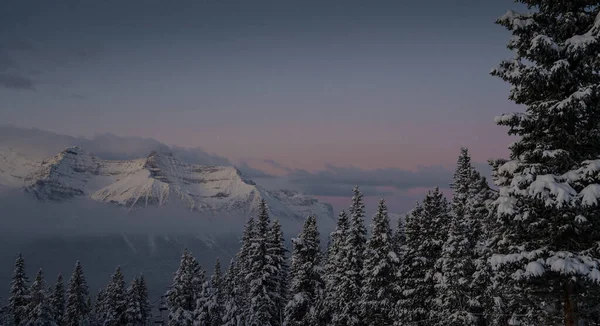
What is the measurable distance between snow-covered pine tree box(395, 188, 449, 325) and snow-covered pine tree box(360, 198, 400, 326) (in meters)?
1.04

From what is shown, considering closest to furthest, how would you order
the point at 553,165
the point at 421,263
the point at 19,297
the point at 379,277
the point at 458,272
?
the point at 553,165, the point at 458,272, the point at 421,263, the point at 379,277, the point at 19,297

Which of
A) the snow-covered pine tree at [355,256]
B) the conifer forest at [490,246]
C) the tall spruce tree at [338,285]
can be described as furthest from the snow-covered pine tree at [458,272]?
the tall spruce tree at [338,285]

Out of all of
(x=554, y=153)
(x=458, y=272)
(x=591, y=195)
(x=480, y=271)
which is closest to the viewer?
(x=591, y=195)

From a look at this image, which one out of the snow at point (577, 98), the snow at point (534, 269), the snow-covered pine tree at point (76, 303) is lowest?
the snow-covered pine tree at point (76, 303)

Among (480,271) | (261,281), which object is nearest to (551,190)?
(480,271)

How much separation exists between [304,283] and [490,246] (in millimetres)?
26278

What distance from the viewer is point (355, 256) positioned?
133ft

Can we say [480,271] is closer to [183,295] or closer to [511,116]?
[511,116]

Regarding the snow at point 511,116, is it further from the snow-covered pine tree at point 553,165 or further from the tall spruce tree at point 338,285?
the tall spruce tree at point 338,285

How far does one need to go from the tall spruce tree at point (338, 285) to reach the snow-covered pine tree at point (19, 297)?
52.6 m

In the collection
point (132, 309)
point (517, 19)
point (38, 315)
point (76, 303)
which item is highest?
point (517, 19)

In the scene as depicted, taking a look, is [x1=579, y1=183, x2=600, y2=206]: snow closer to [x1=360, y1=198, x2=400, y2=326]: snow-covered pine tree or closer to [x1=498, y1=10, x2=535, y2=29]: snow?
[x1=498, y1=10, x2=535, y2=29]: snow

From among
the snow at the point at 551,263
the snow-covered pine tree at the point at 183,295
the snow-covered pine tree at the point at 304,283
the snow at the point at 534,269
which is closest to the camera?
the snow at the point at 551,263

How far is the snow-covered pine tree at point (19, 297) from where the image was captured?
2736 inches
